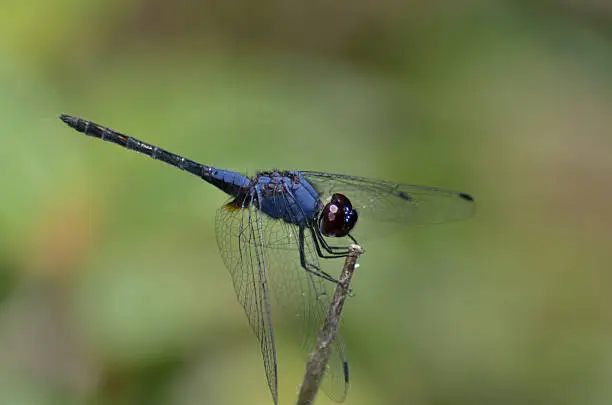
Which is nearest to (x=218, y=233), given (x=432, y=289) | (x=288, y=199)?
(x=288, y=199)

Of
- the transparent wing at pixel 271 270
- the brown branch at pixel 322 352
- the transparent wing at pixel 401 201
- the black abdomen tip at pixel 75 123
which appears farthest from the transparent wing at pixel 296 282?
the black abdomen tip at pixel 75 123

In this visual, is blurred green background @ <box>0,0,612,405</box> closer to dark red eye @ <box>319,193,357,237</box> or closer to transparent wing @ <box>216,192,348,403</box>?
transparent wing @ <box>216,192,348,403</box>

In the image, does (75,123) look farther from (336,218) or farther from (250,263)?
(336,218)

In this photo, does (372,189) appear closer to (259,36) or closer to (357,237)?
(357,237)

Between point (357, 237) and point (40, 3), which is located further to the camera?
point (40, 3)

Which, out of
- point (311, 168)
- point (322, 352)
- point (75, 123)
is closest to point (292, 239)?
point (322, 352)

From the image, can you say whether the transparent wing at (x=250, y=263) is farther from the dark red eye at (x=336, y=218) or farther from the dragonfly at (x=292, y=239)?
the dark red eye at (x=336, y=218)

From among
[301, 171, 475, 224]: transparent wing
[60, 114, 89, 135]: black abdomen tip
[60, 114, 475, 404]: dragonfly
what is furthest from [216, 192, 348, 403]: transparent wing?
[60, 114, 89, 135]: black abdomen tip
